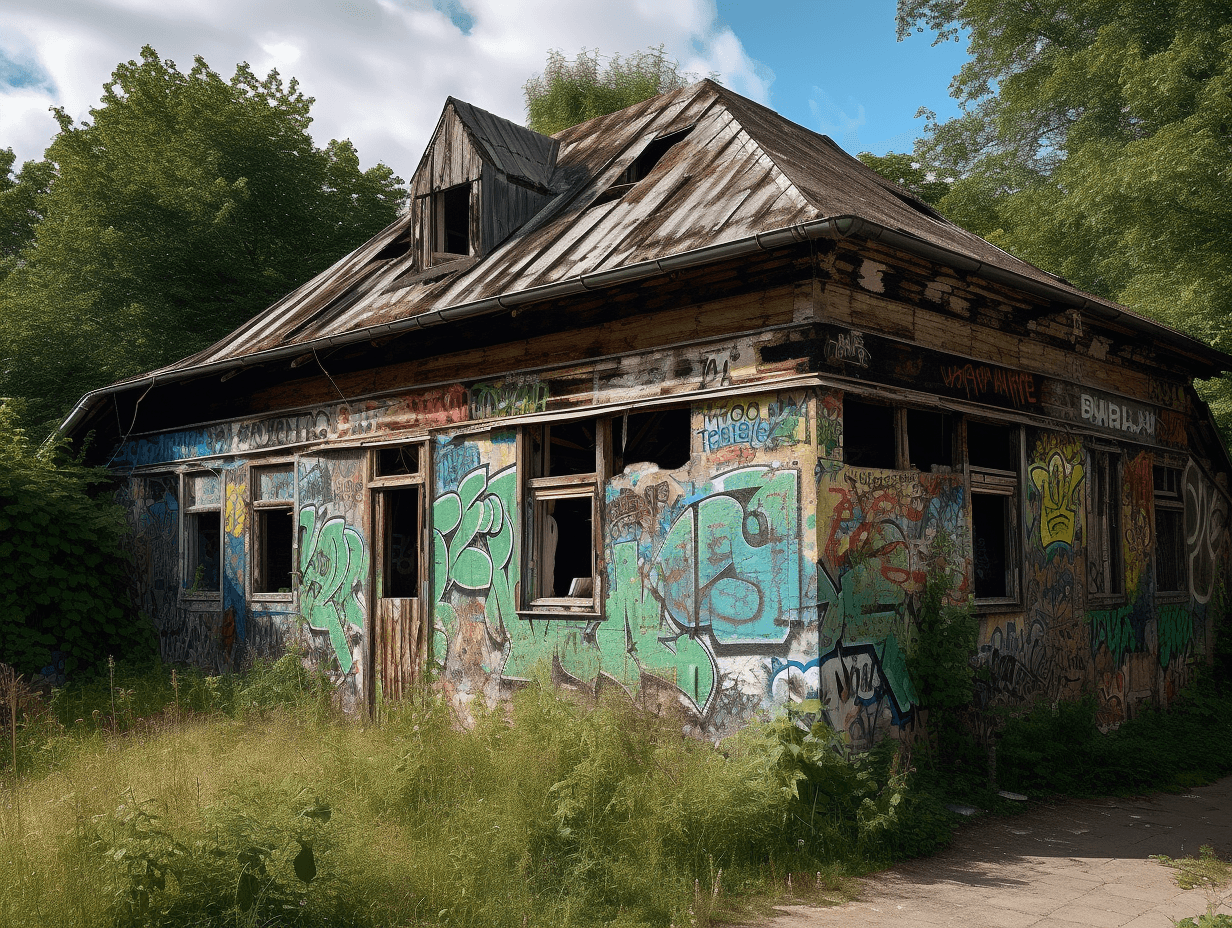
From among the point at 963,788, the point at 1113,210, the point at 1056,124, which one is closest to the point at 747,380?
the point at 963,788

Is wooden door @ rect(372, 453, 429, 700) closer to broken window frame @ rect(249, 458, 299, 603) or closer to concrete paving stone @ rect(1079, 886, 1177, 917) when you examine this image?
broken window frame @ rect(249, 458, 299, 603)

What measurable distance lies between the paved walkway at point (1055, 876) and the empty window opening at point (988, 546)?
248cm

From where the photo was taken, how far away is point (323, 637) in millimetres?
10641

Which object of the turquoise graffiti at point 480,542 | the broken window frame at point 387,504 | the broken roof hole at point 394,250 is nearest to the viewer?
the turquoise graffiti at point 480,542

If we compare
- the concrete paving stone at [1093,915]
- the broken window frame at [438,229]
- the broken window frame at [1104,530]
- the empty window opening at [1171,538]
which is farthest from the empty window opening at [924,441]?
the broken window frame at [438,229]

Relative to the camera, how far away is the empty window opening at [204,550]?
12.6 m

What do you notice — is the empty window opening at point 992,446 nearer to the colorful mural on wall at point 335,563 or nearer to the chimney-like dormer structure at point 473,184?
the chimney-like dormer structure at point 473,184

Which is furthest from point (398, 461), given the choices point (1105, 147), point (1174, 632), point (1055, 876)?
point (1105, 147)

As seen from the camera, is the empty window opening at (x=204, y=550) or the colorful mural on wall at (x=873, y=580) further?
the empty window opening at (x=204, y=550)

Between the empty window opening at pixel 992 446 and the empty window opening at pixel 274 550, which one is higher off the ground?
the empty window opening at pixel 992 446

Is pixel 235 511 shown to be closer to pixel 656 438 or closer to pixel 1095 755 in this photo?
pixel 656 438

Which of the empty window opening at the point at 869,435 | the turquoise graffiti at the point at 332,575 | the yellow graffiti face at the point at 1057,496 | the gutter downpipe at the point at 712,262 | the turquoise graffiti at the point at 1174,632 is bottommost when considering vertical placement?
the turquoise graffiti at the point at 1174,632

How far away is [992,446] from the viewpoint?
959 centimetres

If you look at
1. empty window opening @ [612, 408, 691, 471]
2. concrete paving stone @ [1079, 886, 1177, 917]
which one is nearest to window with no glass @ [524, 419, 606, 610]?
empty window opening @ [612, 408, 691, 471]
